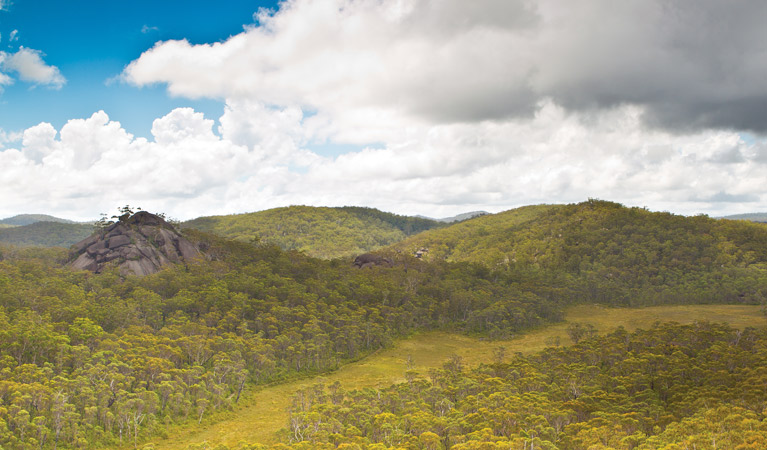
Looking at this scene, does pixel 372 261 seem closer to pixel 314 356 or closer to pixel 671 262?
pixel 314 356

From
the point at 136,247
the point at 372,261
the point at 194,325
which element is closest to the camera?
the point at 194,325

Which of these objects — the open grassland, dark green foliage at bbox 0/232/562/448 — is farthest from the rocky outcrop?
the open grassland

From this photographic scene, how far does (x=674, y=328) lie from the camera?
8550 cm

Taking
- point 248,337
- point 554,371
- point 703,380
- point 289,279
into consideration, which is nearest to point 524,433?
point 554,371

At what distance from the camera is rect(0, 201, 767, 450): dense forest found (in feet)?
155

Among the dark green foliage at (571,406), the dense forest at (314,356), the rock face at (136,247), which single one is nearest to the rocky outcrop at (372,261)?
the dense forest at (314,356)

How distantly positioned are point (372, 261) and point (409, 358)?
252 feet

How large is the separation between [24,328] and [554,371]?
8109cm

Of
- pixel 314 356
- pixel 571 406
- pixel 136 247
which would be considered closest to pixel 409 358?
pixel 314 356

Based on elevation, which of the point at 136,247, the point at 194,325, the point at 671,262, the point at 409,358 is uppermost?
the point at 136,247

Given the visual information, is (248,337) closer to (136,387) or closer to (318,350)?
(318,350)

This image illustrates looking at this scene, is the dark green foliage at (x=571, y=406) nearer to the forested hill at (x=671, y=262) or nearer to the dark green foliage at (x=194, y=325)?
the dark green foliage at (x=194, y=325)

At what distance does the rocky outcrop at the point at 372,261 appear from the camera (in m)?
156

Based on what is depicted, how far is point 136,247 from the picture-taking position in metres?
114
